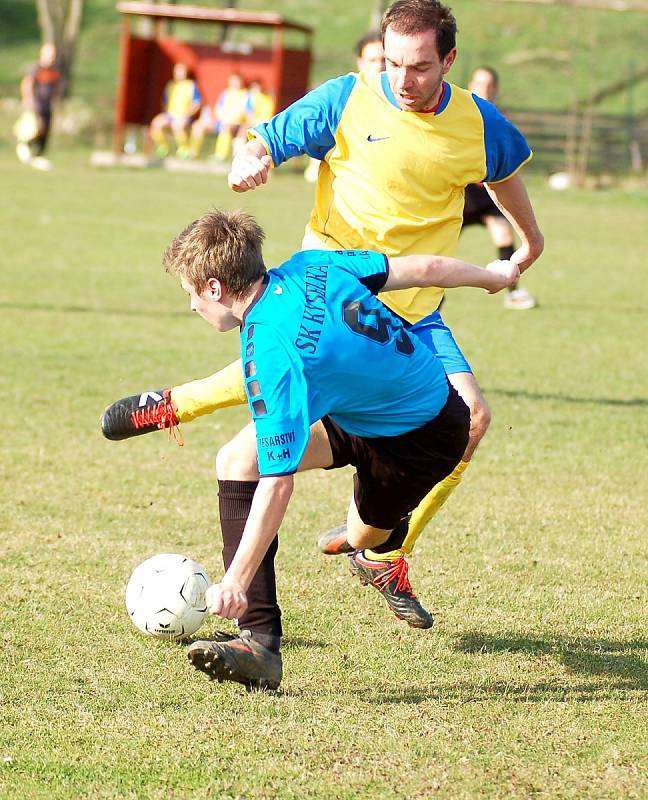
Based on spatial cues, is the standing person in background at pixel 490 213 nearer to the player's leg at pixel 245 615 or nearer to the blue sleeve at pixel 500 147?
the blue sleeve at pixel 500 147

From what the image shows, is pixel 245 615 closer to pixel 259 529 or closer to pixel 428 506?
pixel 259 529

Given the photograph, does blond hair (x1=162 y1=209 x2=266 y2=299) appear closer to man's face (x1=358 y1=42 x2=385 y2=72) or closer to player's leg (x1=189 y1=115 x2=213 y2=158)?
man's face (x1=358 y1=42 x2=385 y2=72)

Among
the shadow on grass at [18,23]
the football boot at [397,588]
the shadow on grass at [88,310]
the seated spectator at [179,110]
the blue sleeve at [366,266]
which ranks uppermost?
the blue sleeve at [366,266]

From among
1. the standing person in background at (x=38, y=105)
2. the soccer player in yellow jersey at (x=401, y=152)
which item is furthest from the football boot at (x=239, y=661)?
the standing person in background at (x=38, y=105)

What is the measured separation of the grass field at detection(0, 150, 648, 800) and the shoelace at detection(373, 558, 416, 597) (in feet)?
Answer: 0.43

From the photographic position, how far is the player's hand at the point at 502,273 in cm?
391

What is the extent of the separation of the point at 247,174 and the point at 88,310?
7.13m

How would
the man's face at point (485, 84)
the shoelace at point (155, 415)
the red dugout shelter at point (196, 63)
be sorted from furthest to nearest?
1. the red dugout shelter at point (196, 63)
2. the man's face at point (485, 84)
3. the shoelace at point (155, 415)

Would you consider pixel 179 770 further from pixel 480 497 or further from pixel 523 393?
pixel 523 393

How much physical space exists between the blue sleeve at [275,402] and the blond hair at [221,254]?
0.15m

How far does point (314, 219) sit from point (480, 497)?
2084mm

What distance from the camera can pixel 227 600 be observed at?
326 centimetres

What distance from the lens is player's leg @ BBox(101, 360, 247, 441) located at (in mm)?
4082

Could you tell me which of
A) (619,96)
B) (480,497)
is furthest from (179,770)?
(619,96)
